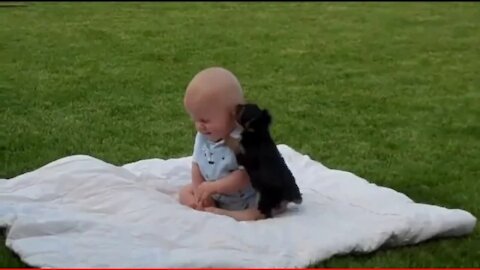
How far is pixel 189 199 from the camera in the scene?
140 inches

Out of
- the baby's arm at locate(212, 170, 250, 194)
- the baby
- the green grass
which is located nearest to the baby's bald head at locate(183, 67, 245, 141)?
the baby

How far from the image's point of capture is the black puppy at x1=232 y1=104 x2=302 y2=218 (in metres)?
3.31

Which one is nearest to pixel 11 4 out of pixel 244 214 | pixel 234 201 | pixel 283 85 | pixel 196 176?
pixel 283 85

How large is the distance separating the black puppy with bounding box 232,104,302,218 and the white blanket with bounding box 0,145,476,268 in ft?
0.28

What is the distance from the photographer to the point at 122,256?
2.97 meters

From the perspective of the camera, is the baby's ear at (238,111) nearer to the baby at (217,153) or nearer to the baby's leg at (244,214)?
the baby at (217,153)

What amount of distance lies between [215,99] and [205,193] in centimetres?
35

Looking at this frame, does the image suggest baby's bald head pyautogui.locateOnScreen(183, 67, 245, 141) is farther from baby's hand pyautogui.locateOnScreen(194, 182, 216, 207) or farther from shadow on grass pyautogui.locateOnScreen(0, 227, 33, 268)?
shadow on grass pyautogui.locateOnScreen(0, 227, 33, 268)

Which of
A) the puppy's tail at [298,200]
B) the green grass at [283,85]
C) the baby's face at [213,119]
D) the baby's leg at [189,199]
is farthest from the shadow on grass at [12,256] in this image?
the puppy's tail at [298,200]

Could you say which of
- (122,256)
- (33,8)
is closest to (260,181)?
(122,256)

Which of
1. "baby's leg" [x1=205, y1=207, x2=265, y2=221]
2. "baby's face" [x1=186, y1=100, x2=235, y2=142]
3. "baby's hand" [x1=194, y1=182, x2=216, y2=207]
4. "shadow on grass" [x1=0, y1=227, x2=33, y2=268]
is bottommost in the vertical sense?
"shadow on grass" [x1=0, y1=227, x2=33, y2=268]

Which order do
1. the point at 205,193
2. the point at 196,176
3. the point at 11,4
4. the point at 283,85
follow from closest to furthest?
the point at 205,193 → the point at 196,176 → the point at 283,85 → the point at 11,4

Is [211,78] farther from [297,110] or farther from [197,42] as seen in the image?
[197,42]

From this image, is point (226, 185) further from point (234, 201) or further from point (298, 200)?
point (298, 200)
